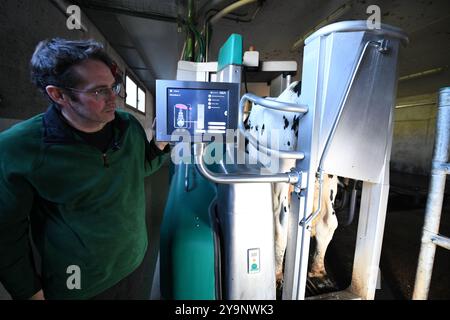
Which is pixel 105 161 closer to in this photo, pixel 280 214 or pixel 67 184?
pixel 67 184

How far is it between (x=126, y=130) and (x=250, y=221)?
0.68m

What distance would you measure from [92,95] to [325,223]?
4.32 feet

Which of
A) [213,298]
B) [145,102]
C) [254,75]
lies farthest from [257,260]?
[145,102]

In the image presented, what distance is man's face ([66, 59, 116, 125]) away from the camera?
0.71 metres

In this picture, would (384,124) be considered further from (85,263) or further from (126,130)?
(85,263)

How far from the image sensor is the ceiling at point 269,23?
192 cm

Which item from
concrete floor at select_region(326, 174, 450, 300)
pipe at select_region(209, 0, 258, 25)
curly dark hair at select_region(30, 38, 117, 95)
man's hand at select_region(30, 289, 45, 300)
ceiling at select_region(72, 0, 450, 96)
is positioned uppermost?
ceiling at select_region(72, 0, 450, 96)

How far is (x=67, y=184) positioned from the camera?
2.35 ft

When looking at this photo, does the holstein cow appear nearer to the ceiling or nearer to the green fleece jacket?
A: the green fleece jacket

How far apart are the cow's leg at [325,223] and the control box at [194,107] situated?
0.76 m

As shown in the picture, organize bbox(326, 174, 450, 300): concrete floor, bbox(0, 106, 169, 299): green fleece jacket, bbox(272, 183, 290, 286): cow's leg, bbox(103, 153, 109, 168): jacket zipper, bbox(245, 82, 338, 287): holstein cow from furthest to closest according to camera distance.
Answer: bbox(326, 174, 450, 300): concrete floor < bbox(272, 183, 290, 286): cow's leg < bbox(245, 82, 338, 287): holstein cow < bbox(103, 153, 109, 168): jacket zipper < bbox(0, 106, 169, 299): green fleece jacket

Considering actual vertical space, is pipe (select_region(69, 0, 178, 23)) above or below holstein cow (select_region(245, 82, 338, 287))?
above

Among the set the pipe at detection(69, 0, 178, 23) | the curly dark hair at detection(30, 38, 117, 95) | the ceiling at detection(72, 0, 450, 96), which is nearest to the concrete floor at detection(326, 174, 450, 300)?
the ceiling at detection(72, 0, 450, 96)

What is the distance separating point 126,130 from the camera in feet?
3.01
